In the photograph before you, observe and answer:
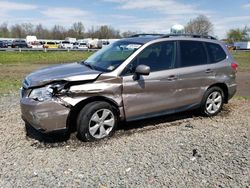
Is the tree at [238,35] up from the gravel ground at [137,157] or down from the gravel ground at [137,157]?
up

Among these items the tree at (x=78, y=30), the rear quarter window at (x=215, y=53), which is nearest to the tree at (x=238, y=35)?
the tree at (x=78, y=30)

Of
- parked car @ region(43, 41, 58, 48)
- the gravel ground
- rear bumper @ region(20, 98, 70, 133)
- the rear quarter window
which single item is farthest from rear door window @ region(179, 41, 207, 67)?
parked car @ region(43, 41, 58, 48)

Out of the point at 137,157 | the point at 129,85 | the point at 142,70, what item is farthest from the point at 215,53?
the point at 137,157

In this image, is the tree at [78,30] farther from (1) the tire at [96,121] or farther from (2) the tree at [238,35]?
(1) the tire at [96,121]

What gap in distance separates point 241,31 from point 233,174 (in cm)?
10358

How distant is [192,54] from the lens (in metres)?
5.96

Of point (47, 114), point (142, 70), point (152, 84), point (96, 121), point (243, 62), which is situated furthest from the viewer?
point (243, 62)

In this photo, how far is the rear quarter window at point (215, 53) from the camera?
20.6 feet

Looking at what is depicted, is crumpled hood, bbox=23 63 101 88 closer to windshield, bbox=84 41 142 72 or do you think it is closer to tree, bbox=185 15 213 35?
windshield, bbox=84 41 142 72

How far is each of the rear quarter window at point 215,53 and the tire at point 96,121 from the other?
2.59 meters

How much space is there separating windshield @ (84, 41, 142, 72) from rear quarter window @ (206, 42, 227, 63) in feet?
5.77

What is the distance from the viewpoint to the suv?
461cm

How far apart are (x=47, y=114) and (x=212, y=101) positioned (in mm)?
3600

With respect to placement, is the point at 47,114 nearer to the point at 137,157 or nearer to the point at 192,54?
the point at 137,157
